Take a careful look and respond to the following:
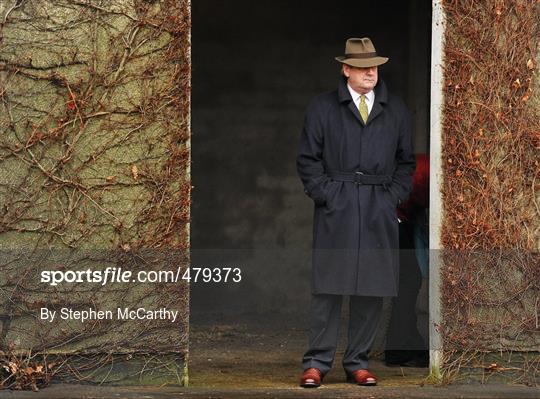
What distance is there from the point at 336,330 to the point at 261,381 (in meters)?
0.66

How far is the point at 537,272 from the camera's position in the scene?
7.60 meters

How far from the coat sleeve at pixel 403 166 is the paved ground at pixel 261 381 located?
111 cm

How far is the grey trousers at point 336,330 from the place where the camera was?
745cm

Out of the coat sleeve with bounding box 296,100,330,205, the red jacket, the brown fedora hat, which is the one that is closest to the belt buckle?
the coat sleeve with bounding box 296,100,330,205

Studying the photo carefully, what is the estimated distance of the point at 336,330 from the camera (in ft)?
24.5

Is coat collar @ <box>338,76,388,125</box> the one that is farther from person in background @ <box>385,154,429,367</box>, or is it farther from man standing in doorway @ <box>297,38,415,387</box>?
person in background @ <box>385,154,429,367</box>

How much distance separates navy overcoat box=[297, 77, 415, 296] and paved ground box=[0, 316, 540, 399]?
0.58 meters

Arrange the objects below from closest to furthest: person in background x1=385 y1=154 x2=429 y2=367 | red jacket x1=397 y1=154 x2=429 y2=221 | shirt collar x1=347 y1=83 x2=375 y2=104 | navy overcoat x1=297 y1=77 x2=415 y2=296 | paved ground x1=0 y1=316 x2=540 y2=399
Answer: paved ground x1=0 y1=316 x2=540 y2=399
navy overcoat x1=297 y1=77 x2=415 y2=296
shirt collar x1=347 y1=83 x2=375 y2=104
red jacket x1=397 y1=154 x2=429 y2=221
person in background x1=385 y1=154 x2=429 y2=367

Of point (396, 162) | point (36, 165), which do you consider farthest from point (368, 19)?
point (36, 165)

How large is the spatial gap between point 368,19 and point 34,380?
493 centimetres

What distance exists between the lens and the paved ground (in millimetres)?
7250

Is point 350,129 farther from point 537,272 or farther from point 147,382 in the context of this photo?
point 147,382

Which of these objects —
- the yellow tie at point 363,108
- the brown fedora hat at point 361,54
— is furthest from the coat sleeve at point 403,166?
the brown fedora hat at point 361,54

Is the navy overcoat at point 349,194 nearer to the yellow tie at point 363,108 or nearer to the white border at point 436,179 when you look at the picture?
the yellow tie at point 363,108
